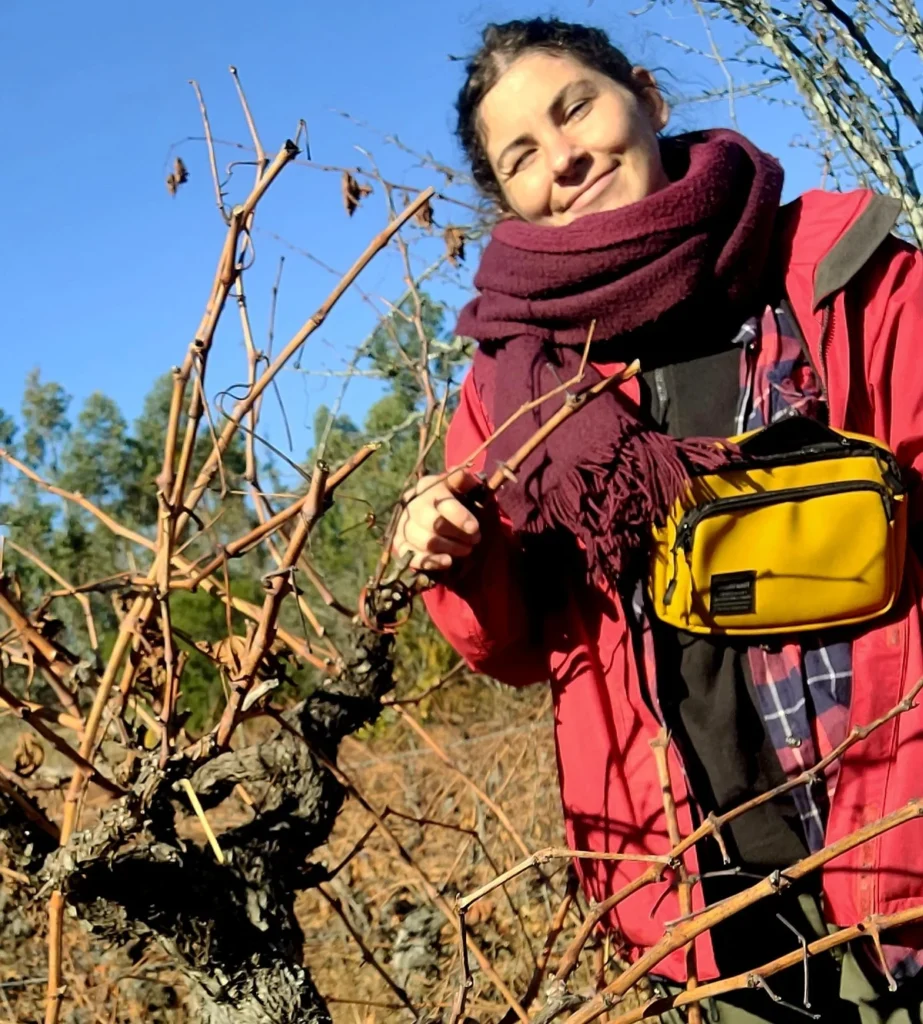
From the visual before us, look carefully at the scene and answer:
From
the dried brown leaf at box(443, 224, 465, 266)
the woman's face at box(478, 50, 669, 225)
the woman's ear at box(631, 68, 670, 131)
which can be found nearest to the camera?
the woman's face at box(478, 50, 669, 225)

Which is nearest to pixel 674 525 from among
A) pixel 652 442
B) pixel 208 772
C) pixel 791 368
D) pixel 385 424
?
pixel 652 442

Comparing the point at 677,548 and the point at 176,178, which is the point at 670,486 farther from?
the point at 176,178

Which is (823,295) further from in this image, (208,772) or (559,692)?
(208,772)

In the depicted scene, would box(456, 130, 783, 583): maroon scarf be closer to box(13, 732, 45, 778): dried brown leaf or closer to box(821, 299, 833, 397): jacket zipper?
box(821, 299, 833, 397): jacket zipper

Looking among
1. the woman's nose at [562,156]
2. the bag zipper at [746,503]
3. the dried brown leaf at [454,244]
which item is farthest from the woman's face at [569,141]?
the bag zipper at [746,503]

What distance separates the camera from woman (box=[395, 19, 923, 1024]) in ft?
3.84

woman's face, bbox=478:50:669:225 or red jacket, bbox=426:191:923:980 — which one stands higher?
woman's face, bbox=478:50:669:225

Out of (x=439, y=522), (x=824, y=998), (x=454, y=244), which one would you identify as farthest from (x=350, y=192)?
(x=824, y=998)

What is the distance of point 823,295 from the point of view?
1185mm

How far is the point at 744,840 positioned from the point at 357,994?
232cm

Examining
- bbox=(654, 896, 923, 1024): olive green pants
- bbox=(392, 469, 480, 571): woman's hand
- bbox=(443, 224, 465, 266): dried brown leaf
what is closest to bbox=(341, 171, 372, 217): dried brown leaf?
bbox=(443, 224, 465, 266): dried brown leaf

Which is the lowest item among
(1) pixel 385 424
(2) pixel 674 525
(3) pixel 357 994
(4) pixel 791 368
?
(3) pixel 357 994

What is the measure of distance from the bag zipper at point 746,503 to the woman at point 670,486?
5 cm

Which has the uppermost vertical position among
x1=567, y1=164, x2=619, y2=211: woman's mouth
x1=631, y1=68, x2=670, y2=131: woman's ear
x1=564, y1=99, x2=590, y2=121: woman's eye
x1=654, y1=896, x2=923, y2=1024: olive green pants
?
x1=631, y1=68, x2=670, y2=131: woman's ear
